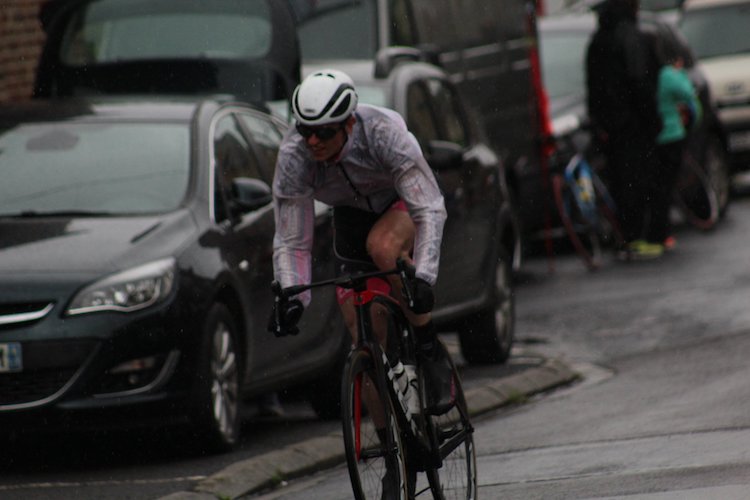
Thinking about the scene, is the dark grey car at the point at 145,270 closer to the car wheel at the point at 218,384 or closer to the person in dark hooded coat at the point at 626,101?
the car wheel at the point at 218,384

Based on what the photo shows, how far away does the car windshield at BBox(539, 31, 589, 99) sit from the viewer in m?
19.2

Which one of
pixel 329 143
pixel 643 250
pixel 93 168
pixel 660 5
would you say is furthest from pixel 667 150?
pixel 660 5

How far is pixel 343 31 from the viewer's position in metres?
15.9

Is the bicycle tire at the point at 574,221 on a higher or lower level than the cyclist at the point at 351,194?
lower

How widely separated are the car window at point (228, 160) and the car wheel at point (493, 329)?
2546 millimetres

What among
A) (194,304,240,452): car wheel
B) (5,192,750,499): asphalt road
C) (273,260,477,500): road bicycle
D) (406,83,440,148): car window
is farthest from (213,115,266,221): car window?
(273,260,477,500): road bicycle

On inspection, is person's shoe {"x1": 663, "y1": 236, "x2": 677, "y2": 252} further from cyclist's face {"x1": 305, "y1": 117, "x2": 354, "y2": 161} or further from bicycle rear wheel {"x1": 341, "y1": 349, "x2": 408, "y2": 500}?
bicycle rear wheel {"x1": 341, "y1": 349, "x2": 408, "y2": 500}

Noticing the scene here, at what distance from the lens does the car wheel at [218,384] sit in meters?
8.93

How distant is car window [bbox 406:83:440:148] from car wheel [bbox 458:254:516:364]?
0.95 metres

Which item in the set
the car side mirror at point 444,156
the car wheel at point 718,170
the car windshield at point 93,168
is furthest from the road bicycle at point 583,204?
the car windshield at point 93,168

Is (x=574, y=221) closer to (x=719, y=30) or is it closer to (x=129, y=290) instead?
(x=719, y=30)

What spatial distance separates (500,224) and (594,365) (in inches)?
42.7

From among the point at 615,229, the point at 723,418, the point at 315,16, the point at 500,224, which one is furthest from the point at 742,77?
the point at 723,418

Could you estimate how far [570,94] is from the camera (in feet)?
62.5
